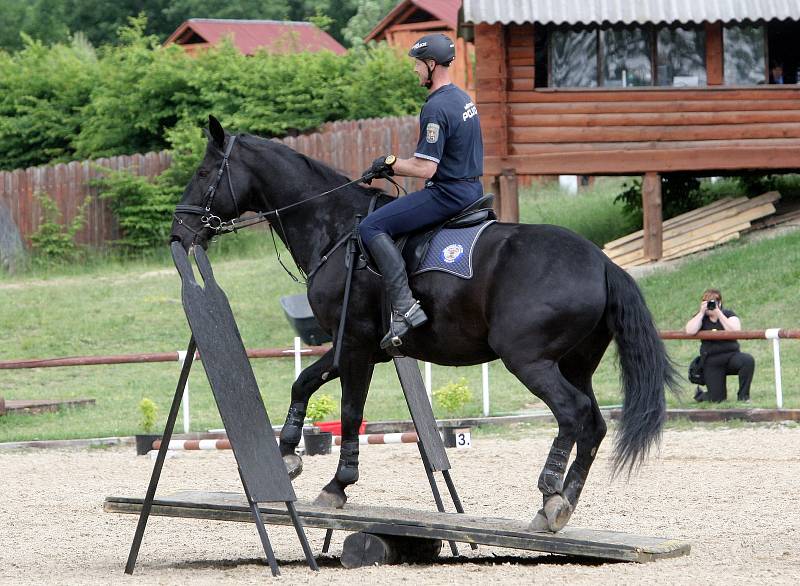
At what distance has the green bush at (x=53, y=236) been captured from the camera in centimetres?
2848

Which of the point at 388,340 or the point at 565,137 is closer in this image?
the point at 388,340

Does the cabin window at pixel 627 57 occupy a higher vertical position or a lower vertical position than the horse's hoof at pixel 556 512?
higher

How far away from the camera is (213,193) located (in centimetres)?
848

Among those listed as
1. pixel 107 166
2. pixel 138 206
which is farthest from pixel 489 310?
pixel 107 166

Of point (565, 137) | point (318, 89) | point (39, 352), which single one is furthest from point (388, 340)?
point (318, 89)

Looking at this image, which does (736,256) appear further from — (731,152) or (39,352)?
(39,352)

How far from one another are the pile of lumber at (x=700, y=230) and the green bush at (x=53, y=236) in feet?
37.6

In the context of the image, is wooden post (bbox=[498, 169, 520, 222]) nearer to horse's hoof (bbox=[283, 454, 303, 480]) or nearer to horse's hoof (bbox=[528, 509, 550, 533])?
horse's hoof (bbox=[283, 454, 303, 480])

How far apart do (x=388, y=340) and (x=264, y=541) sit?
1.37 m

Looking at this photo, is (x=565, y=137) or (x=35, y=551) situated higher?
(x=565, y=137)

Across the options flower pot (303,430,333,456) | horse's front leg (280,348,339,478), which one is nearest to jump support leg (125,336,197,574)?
horse's front leg (280,348,339,478)

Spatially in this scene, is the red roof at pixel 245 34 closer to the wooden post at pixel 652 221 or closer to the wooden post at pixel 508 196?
the wooden post at pixel 508 196

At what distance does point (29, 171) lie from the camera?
95.8ft

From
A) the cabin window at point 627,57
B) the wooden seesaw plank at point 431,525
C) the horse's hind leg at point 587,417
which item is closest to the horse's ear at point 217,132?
the wooden seesaw plank at point 431,525
